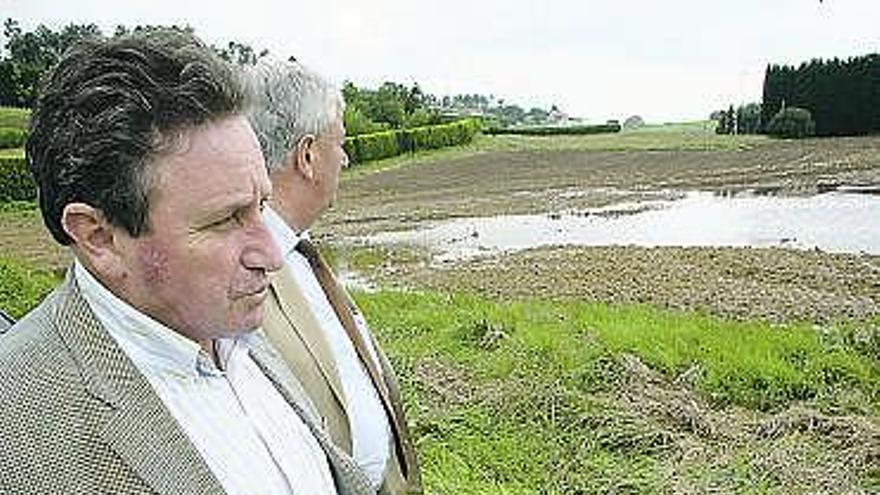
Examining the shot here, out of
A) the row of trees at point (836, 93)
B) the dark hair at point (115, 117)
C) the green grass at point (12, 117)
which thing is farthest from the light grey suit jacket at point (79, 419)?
the row of trees at point (836, 93)

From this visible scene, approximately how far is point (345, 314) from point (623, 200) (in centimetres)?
2050

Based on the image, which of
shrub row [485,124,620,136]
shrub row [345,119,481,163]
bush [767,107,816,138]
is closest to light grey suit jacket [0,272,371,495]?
shrub row [345,119,481,163]

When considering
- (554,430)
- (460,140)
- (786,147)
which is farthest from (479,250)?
(460,140)

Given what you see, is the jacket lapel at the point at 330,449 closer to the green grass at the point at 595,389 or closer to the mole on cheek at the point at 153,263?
the mole on cheek at the point at 153,263

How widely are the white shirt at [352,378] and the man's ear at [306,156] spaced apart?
0.11 m

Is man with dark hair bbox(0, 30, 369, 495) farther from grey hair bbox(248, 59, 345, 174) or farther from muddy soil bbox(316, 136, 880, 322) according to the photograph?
muddy soil bbox(316, 136, 880, 322)

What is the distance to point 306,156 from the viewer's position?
7.48 feet

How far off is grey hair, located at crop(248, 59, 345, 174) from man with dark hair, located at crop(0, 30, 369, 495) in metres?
0.87

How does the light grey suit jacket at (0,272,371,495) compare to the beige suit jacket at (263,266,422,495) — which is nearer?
the light grey suit jacket at (0,272,371,495)

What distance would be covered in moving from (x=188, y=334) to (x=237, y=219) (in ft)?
0.51

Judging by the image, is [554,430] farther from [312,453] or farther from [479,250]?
[479,250]

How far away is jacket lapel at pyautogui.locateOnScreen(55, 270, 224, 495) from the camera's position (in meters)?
1.23

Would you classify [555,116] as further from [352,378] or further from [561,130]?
[352,378]

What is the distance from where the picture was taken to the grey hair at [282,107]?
2252 millimetres
